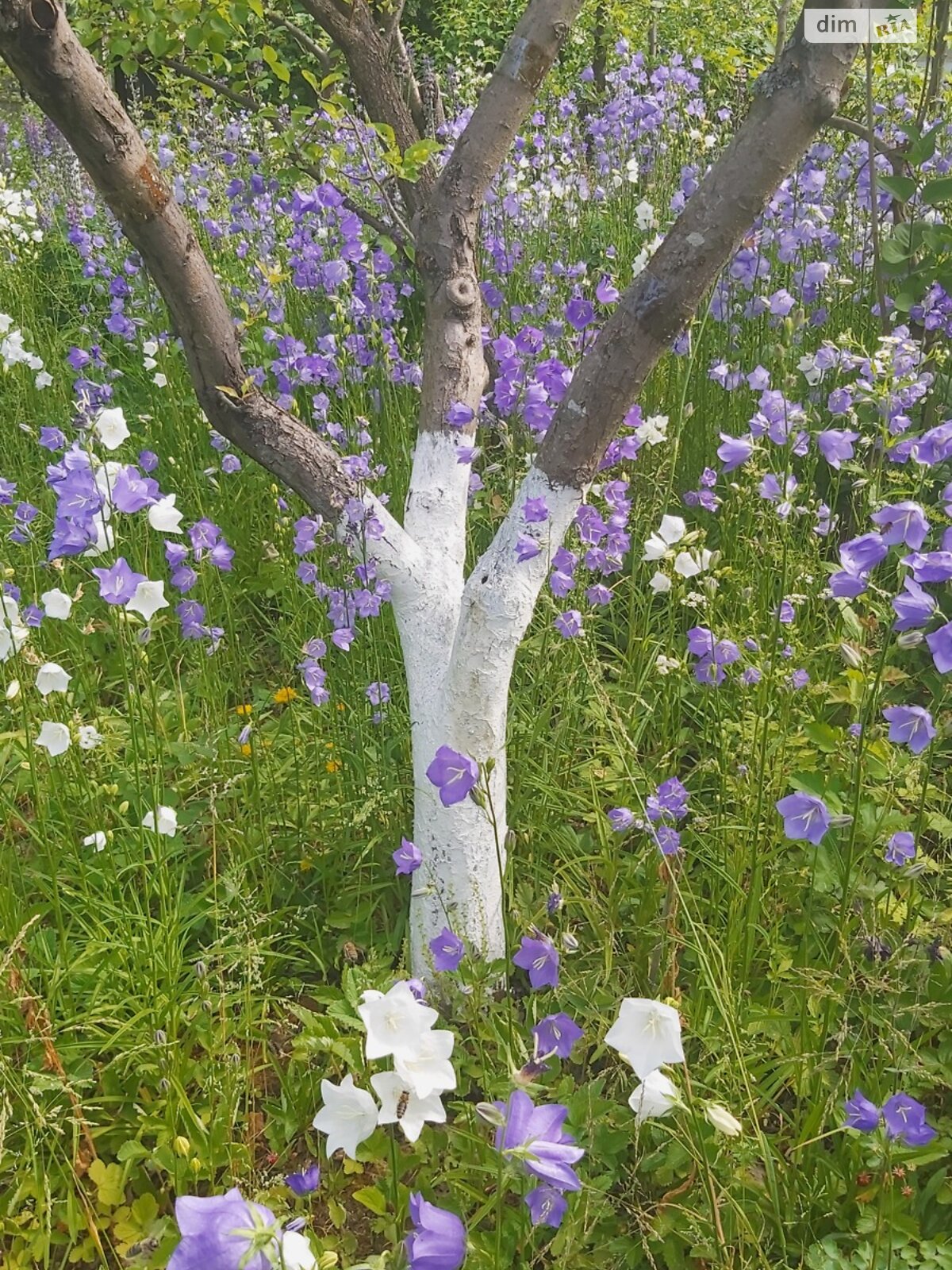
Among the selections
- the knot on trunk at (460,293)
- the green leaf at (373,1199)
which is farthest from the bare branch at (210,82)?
the green leaf at (373,1199)

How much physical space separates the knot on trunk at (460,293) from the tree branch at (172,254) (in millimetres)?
515

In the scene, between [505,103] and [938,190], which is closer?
[505,103]

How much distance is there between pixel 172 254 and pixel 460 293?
72cm

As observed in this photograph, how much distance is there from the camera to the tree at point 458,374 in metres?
1.42

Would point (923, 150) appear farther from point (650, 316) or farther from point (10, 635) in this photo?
point (10, 635)

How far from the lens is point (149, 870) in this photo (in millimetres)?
2223

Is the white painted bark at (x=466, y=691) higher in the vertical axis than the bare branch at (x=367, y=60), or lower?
lower

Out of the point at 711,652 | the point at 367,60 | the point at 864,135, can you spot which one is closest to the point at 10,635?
the point at 711,652

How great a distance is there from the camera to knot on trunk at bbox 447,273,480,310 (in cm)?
218

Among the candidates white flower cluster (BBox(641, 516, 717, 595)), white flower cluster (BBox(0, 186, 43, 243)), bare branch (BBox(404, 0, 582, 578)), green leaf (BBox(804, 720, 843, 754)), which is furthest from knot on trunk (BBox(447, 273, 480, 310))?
white flower cluster (BBox(0, 186, 43, 243))

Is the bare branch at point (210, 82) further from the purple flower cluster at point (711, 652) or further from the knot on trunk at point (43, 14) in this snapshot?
the purple flower cluster at point (711, 652)

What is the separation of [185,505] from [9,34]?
2.10 m

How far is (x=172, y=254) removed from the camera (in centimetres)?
167

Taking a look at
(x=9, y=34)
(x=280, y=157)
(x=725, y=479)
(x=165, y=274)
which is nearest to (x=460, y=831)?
(x=165, y=274)
